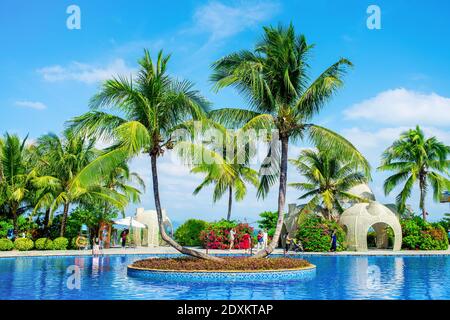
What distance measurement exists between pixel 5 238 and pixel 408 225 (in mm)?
23688

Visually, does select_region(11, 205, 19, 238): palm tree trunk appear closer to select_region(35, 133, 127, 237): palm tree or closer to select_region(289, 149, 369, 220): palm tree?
select_region(35, 133, 127, 237): palm tree

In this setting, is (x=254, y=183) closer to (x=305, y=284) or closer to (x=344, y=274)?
(x=344, y=274)

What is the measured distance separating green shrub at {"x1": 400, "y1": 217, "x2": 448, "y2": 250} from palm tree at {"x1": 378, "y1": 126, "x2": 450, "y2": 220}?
254 centimetres

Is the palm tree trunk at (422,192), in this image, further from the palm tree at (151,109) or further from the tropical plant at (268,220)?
the palm tree at (151,109)

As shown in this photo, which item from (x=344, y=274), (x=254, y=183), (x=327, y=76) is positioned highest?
(x=327, y=76)

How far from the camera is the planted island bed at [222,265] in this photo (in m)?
15.5

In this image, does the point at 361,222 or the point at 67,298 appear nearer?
the point at 67,298

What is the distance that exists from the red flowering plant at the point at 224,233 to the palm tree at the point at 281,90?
12.7m

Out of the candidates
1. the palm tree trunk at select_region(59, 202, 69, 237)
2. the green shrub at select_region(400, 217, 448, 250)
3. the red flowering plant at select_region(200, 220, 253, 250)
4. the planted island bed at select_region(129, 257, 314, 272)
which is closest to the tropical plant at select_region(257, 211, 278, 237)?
the red flowering plant at select_region(200, 220, 253, 250)

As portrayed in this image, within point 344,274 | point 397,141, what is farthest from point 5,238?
point 397,141

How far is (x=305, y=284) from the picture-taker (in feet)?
47.5

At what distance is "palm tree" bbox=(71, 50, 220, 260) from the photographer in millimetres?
15984

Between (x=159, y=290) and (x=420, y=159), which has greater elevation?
(x=420, y=159)

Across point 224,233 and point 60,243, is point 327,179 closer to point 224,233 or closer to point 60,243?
point 224,233
